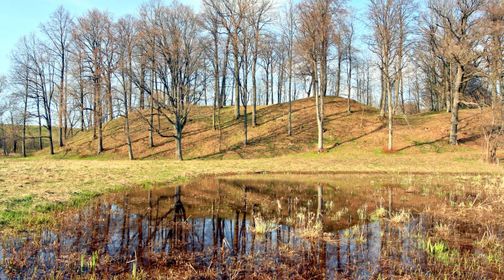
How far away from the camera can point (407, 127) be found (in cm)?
3956

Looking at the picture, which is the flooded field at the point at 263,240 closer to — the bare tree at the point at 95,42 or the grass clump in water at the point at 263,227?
the grass clump in water at the point at 263,227

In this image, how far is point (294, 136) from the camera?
39.5 metres

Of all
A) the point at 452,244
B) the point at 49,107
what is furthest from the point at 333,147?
the point at 49,107

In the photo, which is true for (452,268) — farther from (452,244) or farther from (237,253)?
(237,253)

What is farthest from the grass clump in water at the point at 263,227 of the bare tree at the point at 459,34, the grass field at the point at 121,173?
the bare tree at the point at 459,34

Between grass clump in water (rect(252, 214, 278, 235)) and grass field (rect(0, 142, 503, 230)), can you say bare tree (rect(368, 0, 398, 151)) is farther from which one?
grass clump in water (rect(252, 214, 278, 235))

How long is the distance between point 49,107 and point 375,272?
55724mm

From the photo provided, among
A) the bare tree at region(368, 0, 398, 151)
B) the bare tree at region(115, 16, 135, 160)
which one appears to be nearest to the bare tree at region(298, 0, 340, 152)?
the bare tree at region(368, 0, 398, 151)

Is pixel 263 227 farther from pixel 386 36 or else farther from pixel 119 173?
pixel 386 36

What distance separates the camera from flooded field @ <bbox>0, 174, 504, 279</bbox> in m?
6.14

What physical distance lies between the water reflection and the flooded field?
0.9 inches

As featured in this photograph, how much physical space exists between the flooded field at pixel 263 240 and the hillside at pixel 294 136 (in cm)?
2194

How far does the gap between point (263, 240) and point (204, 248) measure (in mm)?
1469

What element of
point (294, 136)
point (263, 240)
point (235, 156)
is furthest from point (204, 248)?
point (294, 136)
